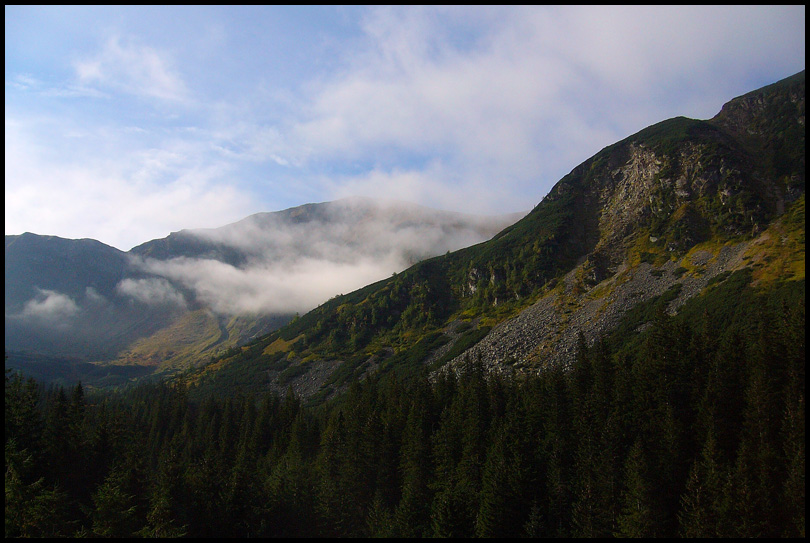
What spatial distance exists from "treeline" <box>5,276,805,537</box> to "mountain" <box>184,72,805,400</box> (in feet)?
177

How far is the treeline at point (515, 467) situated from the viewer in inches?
1228

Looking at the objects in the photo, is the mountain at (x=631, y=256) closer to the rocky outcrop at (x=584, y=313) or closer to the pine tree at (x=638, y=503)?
the rocky outcrop at (x=584, y=313)

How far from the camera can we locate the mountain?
11419cm

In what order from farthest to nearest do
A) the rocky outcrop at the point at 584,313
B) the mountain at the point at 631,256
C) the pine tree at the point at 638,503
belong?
the mountain at the point at 631,256 → the rocky outcrop at the point at 584,313 → the pine tree at the point at 638,503

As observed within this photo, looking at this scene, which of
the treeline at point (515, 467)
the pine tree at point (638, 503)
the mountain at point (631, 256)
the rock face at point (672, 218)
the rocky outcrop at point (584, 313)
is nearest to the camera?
the treeline at point (515, 467)

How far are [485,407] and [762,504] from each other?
99.0 ft

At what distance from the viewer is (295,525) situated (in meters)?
42.8

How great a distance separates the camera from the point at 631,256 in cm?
14925

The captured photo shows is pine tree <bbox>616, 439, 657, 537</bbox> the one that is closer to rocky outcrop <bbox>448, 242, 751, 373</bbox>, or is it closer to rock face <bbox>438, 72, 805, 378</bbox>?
rock face <bbox>438, 72, 805, 378</bbox>

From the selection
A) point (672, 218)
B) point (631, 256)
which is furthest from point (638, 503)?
point (672, 218)

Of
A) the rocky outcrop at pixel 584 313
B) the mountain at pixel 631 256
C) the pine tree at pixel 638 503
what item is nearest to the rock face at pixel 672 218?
the rocky outcrop at pixel 584 313

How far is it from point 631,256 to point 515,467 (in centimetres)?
12916

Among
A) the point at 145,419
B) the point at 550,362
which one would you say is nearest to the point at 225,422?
the point at 145,419

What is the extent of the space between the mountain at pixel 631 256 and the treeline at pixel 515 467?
54.0m
